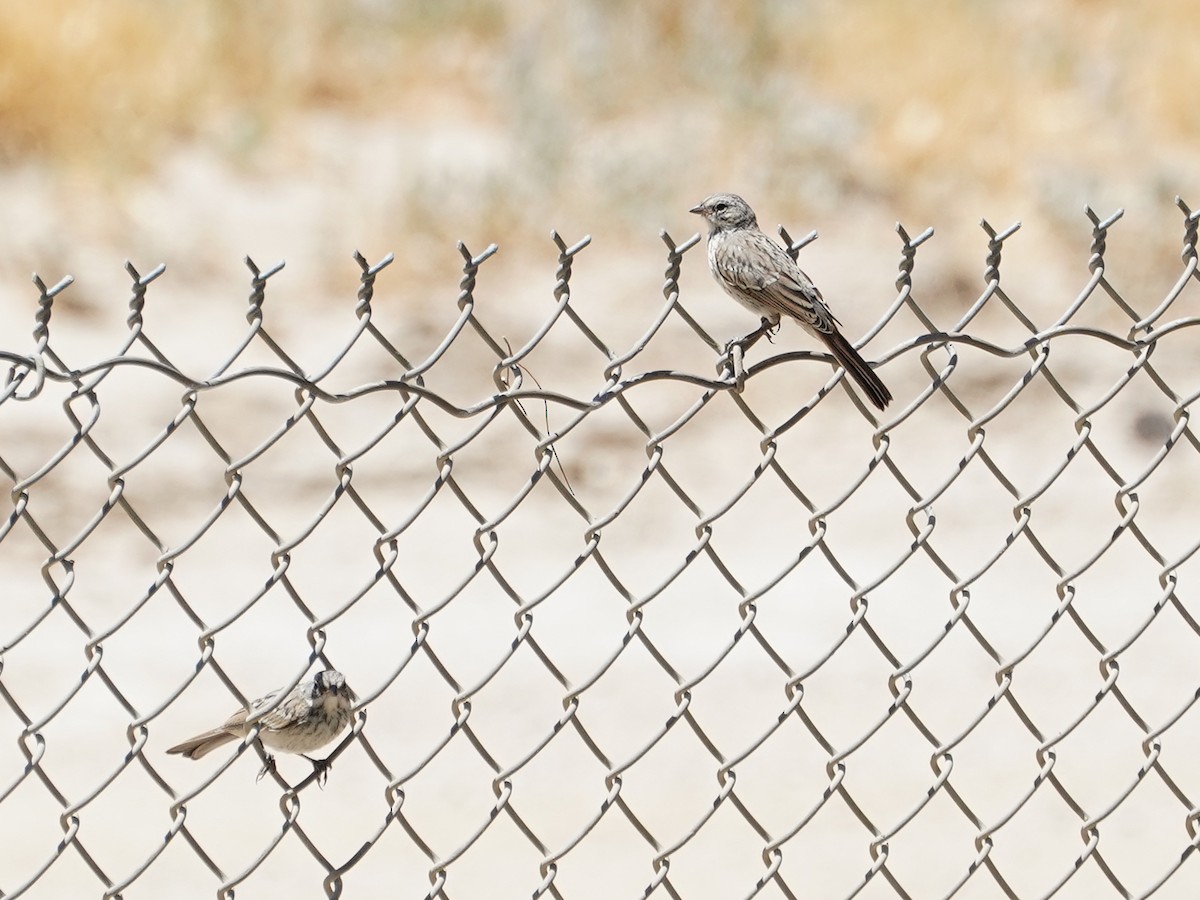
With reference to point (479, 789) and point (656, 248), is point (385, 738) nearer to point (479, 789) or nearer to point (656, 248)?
point (479, 789)

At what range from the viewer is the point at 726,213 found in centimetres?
475

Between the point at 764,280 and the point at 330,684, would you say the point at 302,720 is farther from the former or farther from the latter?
the point at 764,280

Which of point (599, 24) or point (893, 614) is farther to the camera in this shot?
point (599, 24)

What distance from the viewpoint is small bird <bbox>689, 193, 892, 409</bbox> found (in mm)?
3857

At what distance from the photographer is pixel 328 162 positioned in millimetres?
9969

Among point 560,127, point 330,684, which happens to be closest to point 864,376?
point 330,684

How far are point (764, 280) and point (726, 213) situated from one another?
26.3 inches

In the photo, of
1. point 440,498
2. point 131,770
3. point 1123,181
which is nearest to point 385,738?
point 131,770

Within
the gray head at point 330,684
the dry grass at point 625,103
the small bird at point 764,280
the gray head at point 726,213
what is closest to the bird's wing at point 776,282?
the small bird at point 764,280

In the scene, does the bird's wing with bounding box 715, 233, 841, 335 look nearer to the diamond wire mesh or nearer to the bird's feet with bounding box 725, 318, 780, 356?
the bird's feet with bounding box 725, 318, 780, 356

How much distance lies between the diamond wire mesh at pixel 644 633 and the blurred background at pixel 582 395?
0.02m

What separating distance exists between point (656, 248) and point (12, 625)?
4.06 metres

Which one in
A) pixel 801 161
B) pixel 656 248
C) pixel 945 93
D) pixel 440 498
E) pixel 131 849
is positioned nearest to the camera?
pixel 131 849

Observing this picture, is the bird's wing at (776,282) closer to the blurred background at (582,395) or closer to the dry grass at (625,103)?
the blurred background at (582,395)
